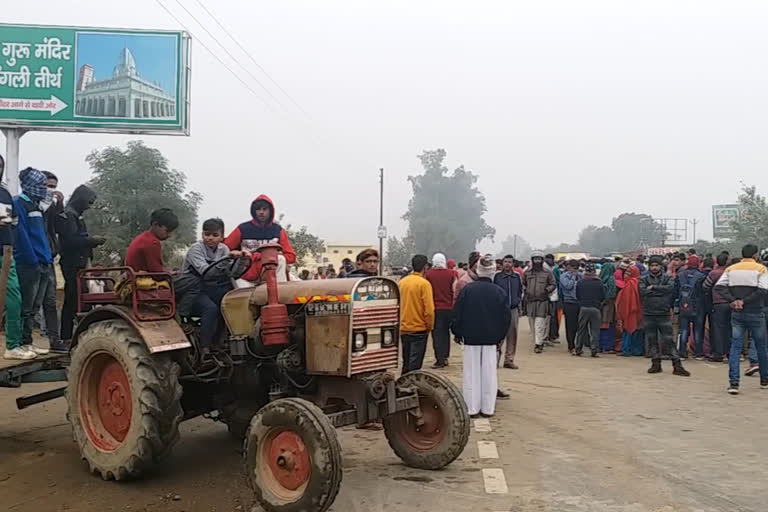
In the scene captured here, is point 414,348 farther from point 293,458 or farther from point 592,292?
point 592,292

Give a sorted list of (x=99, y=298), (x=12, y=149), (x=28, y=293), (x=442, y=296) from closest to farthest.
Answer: (x=99, y=298) → (x=28, y=293) → (x=442, y=296) → (x=12, y=149)

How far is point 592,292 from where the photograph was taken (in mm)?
14188

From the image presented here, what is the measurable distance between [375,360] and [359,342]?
258 mm

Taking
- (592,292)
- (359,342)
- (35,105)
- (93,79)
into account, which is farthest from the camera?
(93,79)

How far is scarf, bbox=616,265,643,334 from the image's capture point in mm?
13992

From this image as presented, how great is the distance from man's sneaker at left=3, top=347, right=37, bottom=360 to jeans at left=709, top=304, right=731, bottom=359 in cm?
1097

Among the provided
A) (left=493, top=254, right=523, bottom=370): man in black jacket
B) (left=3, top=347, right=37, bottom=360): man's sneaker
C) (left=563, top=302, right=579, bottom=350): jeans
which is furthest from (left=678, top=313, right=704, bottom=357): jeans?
(left=3, top=347, right=37, bottom=360): man's sneaker

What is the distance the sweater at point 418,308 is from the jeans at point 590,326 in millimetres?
6047

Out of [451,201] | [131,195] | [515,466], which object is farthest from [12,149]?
[451,201]

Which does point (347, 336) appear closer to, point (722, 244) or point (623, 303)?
point (623, 303)

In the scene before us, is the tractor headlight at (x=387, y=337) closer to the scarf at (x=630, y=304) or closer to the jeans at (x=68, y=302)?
the jeans at (x=68, y=302)

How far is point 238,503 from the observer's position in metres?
5.25

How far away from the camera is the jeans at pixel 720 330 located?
12.7 meters

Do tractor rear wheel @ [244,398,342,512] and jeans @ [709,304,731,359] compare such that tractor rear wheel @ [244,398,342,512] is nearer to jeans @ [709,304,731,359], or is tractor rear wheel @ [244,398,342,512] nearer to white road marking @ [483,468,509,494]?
white road marking @ [483,468,509,494]
